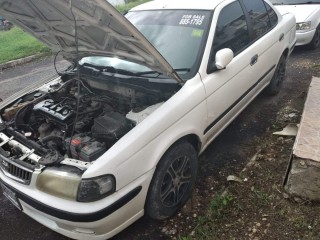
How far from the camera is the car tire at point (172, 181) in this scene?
2.65m

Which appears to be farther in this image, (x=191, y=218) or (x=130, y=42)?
(x=191, y=218)

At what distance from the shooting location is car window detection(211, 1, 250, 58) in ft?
10.8

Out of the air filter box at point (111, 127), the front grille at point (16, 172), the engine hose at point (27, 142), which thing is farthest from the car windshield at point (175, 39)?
the front grille at point (16, 172)

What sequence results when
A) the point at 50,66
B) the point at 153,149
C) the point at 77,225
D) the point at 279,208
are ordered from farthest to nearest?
the point at 50,66 → the point at 279,208 → the point at 153,149 → the point at 77,225

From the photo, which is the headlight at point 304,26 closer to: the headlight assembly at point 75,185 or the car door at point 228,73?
the car door at point 228,73

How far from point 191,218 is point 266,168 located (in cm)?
98

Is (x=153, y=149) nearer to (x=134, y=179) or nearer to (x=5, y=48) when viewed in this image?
(x=134, y=179)

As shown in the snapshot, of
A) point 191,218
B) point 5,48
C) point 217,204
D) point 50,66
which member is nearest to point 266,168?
point 217,204

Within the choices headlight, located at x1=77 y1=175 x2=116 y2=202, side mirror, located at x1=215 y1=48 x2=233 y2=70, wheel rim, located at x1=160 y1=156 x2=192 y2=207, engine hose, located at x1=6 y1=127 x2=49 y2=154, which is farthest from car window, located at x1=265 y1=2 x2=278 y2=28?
engine hose, located at x1=6 y1=127 x2=49 y2=154

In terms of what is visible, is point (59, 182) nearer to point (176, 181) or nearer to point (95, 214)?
point (95, 214)

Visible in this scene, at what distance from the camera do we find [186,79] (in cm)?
293

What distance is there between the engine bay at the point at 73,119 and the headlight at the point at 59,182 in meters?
0.09

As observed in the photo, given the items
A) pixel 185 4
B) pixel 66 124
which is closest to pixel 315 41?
pixel 185 4

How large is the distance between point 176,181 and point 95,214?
880 mm
